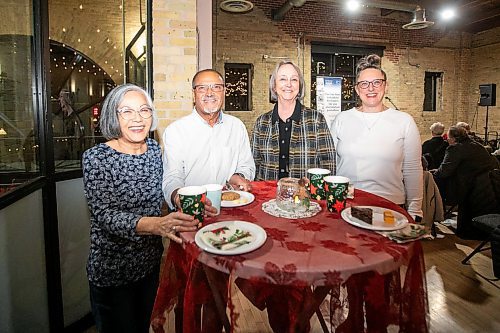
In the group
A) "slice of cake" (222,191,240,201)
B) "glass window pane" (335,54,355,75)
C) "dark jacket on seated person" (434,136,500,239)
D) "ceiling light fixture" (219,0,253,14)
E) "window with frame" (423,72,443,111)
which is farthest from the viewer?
"window with frame" (423,72,443,111)

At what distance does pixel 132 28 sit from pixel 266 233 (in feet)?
9.94

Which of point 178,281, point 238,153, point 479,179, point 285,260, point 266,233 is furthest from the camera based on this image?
point 479,179

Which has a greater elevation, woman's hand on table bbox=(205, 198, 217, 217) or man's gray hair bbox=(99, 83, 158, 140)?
man's gray hair bbox=(99, 83, 158, 140)

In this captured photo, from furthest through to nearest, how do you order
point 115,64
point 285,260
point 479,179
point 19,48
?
point 115,64
point 479,179
point 19,48
point 285,260

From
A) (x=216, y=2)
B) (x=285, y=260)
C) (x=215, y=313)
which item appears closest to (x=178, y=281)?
(x=215, y=313)

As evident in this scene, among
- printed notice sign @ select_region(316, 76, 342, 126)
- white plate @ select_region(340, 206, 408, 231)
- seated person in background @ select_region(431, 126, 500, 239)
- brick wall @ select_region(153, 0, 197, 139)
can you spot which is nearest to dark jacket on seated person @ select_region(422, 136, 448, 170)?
seated person in background @ select_region(431, 126, 500, 239)

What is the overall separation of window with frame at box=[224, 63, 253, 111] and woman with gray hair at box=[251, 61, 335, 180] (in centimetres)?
673

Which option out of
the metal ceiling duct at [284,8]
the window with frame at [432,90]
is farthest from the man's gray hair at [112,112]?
the window with frame at [432,90]

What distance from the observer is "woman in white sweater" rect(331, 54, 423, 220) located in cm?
205

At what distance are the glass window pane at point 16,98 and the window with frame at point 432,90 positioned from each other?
11246 mm

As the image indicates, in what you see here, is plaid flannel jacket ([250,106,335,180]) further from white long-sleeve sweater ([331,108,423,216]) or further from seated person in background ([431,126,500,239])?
seated person in background ([431,126,500,239])

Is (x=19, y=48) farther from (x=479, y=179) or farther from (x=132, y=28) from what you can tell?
(x=479, y=179)

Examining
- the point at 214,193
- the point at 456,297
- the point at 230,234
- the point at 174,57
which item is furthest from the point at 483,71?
→ the point at 230,234

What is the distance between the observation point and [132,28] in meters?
3.46
